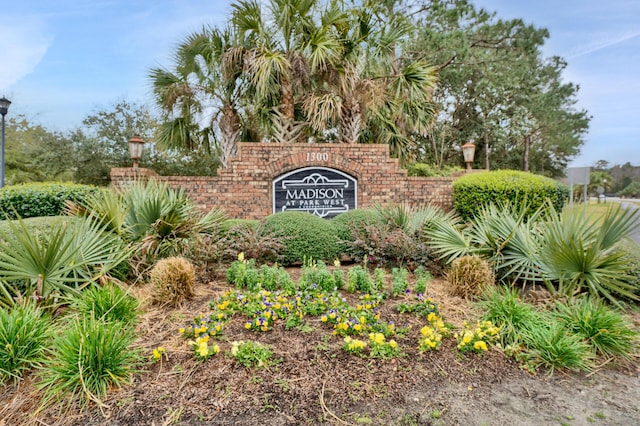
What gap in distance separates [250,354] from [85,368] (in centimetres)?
92

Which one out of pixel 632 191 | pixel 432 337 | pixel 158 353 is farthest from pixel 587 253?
pixel 632 191

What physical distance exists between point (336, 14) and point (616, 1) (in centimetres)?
526

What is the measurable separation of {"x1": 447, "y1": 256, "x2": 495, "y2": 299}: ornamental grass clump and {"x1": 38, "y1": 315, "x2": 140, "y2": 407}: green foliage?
3.03 m

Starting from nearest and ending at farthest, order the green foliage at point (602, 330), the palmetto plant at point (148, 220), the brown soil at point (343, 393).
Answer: the brown soil at point (343, 393), the green foliage at point (602, 330), the palmetto plant at point (148, 220)

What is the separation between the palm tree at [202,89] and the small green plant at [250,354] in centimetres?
599

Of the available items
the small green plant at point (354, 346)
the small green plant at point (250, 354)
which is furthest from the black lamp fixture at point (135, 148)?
the small green plant at point (354, 346)

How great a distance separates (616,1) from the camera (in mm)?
5219

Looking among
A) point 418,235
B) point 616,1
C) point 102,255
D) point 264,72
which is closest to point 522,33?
point 616,1

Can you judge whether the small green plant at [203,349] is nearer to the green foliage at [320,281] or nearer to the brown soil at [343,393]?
the brown soil at [343,393]

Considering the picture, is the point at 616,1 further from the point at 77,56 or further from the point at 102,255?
the point at 77,56

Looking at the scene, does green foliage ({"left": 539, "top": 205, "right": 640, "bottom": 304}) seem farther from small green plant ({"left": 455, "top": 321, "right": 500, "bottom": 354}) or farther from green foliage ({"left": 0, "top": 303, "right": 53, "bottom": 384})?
green foliage ({"left": 0, "top": 303, "right": 53, "bottom": 384})

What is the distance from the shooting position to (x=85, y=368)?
183cm

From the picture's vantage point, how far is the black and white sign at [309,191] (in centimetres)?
718

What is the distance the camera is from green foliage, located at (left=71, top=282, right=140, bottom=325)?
8.20ft
